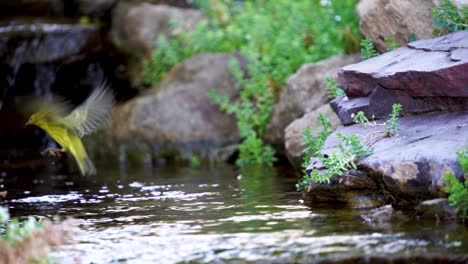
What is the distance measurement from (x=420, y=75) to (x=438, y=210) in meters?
1.41

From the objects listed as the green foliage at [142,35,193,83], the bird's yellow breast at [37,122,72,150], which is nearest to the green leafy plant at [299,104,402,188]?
the bird's yellow breast at [37,122,72,150]

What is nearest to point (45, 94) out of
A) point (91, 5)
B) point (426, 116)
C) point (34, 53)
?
point (34, 53)

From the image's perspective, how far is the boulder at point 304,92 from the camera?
363 inches

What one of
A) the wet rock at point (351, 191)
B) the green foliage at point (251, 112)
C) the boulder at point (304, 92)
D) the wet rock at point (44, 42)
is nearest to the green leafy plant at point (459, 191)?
the wet rock at point (351, 191)

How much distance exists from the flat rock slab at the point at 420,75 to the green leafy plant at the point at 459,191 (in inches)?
45.4

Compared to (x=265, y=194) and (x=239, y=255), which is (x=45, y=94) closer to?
(x=265, y=194)

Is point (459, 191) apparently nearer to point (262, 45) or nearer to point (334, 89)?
point (334, 89)

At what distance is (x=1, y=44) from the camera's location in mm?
11797

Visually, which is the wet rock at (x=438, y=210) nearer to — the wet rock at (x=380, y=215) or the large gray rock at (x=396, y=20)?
the wet rock at (x=380, y=215)

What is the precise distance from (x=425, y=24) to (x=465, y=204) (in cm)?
310

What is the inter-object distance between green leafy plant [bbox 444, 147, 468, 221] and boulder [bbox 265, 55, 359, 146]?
4.01 metres

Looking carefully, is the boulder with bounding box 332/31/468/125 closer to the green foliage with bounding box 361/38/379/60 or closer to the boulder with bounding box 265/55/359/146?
the green foliage with bounding box 361/38/379/60

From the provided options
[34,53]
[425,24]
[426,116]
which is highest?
[34,53]

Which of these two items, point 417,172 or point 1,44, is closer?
point 417,172
